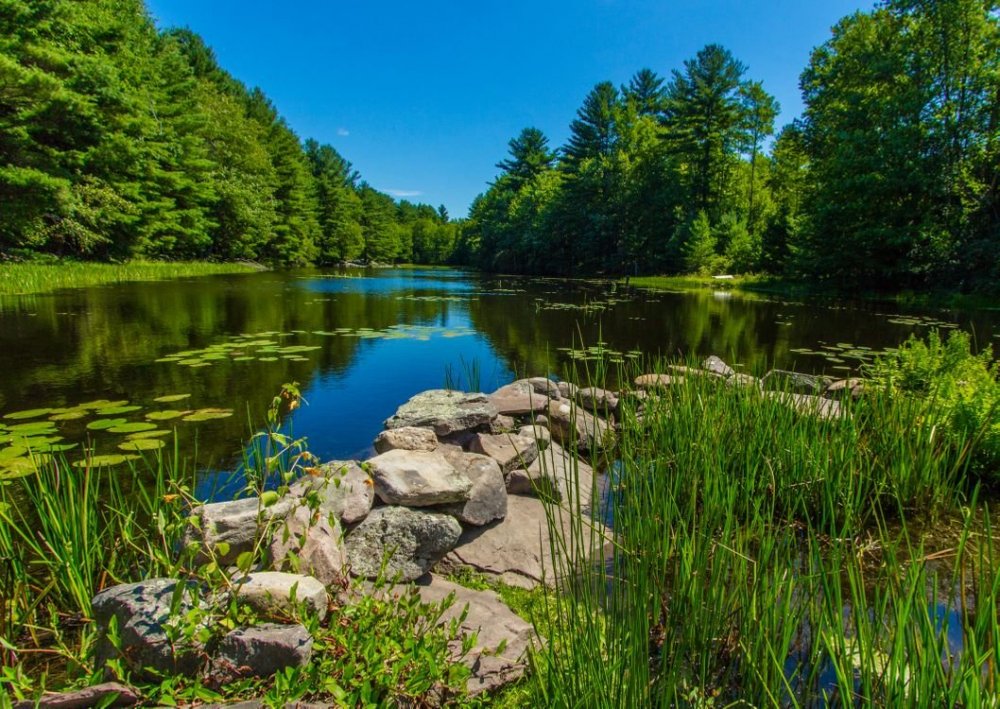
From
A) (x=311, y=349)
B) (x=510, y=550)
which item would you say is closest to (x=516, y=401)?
(x=510, y=550)

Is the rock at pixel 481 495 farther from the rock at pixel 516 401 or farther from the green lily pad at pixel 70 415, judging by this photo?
the green lily pad at pixel 70 415

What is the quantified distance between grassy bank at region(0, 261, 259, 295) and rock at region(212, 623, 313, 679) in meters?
15.7

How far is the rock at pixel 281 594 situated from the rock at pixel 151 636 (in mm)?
157

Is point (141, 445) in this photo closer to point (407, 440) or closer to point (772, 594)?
point (407, 440)

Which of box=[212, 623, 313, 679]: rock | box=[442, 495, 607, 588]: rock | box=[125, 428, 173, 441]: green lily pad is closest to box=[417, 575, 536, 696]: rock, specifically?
box=[442, 495, 607, 588]: rock

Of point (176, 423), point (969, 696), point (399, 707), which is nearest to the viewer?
point (969, 696)

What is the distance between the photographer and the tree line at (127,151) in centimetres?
1344

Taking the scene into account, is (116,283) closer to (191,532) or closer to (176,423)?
(176,423)

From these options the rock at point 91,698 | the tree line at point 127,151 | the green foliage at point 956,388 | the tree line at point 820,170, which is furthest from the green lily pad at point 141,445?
the tree line at point 820,170

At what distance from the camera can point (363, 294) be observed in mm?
19719

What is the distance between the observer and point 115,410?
4.67 m

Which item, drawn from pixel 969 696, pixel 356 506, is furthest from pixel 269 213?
pixel 969 696

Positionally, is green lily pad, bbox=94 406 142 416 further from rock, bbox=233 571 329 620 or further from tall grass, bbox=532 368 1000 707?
tall grass, bbox=532 368 1000 707

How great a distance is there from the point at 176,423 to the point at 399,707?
3803 millimetres
